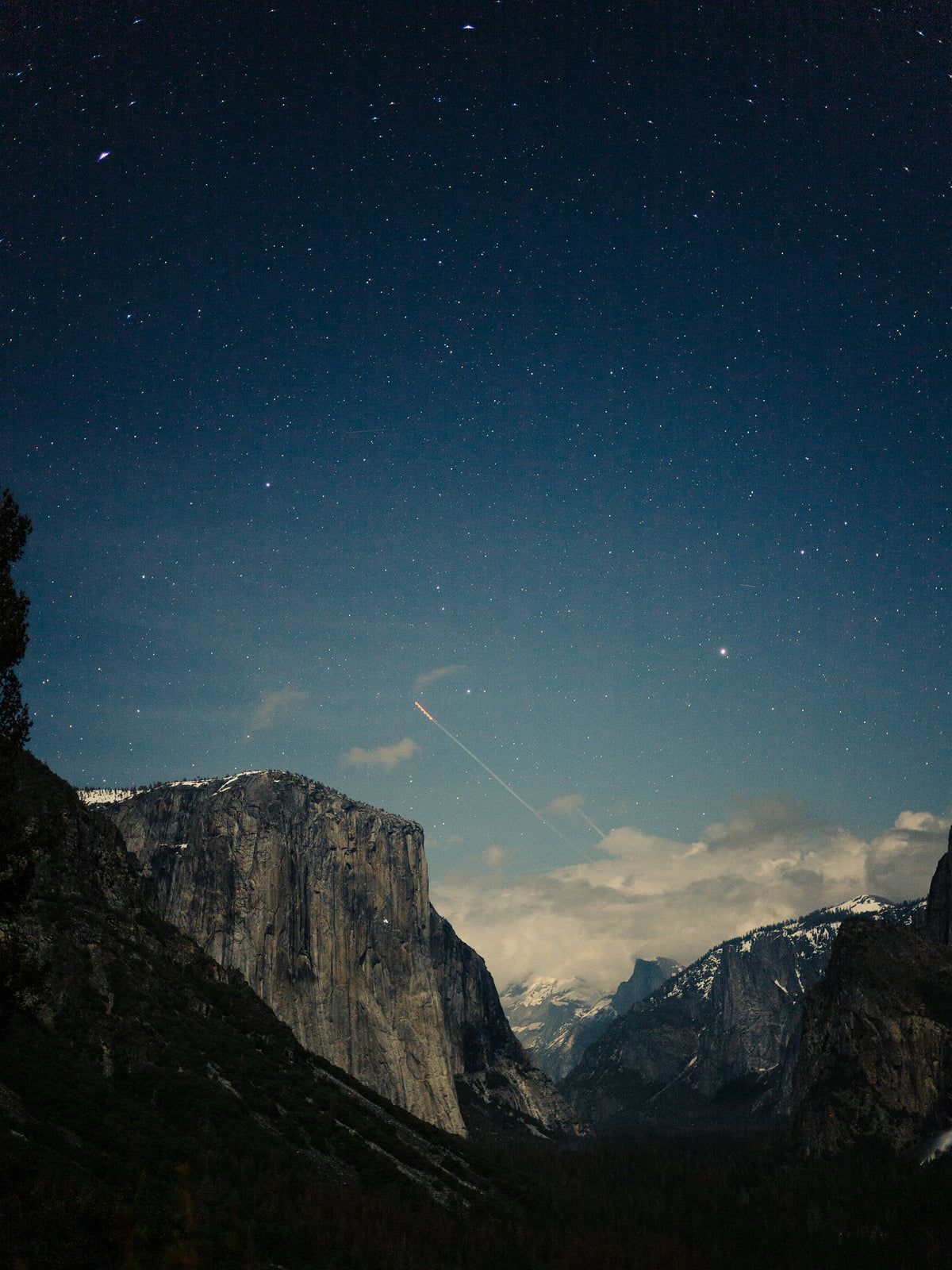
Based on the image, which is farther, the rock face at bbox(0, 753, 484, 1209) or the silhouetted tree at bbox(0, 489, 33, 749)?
the rock face at bbox(0, 753, 484, 1209)

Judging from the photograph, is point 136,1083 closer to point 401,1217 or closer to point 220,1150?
point 220,1150

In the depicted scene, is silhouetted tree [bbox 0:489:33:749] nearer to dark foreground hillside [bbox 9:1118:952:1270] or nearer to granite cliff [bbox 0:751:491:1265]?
granite cliff [bbox 0:751:491:1265]

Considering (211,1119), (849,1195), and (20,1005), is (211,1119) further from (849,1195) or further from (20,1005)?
(849,1195)

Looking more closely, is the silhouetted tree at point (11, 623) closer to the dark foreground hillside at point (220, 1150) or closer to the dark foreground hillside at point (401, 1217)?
the dark foreground hillside at point (220, 1150)

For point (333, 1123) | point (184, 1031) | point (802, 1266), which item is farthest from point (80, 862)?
point (802, 1266)

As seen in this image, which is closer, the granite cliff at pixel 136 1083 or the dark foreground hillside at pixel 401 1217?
the dark foreground hillside at pixel 401 1217

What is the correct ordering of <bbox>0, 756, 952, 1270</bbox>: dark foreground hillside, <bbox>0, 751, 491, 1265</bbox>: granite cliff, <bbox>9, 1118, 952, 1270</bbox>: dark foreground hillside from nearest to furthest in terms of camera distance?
<bbox>9, 1118, 952, 1270</bbox>: dark foreground hillside < <bbox>0, 751, 491, 1265</bbox>: granite cliff < <bbox>0, 756, 952, 1270</bbox>: dark foreground hillside

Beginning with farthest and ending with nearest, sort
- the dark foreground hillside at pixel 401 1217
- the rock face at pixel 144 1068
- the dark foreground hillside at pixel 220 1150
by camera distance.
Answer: the rock face at pixel 144 1068 → the dark foreground hillside at pixel 220 1150 → the dark foreground hillside at pixel 401 1217

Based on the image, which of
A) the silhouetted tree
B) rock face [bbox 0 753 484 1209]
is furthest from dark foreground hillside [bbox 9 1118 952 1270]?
the silhouetted tree

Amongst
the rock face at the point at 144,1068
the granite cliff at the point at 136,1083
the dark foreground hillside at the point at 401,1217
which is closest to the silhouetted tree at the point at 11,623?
the granite cliff at the point at 136,1083

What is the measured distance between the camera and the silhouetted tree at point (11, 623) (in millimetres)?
26078

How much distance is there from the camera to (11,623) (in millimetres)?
26062

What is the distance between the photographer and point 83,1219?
20.8 metres

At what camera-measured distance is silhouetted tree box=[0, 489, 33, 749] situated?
1027 inches
